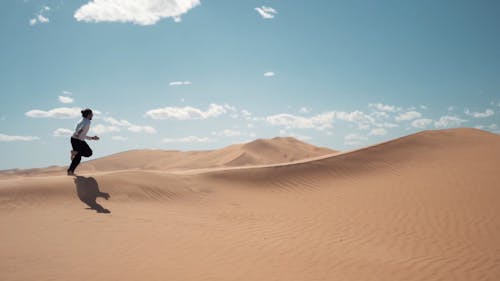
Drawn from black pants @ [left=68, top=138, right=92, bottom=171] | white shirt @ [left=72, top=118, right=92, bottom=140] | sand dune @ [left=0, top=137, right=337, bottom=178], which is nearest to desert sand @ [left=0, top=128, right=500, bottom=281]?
black pants @ [left=68, top=138, right=92, bottom=171]

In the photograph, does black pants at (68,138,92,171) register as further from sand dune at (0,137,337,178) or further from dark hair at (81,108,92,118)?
sand dune at (0,137,337,178)

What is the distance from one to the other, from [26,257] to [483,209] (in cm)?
1061

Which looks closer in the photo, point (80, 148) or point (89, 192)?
point (89, 192)

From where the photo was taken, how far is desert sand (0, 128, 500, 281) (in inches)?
202

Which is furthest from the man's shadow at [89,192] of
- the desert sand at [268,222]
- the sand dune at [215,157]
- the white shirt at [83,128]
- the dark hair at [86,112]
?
the sand dune at [215,157]

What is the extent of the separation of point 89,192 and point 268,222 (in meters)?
4.70

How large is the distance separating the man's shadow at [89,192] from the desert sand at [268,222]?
5 centimetres

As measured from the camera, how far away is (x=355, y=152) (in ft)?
51.6

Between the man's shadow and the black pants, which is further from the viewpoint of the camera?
the black pants

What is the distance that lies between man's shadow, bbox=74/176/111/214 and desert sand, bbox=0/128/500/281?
45 millimetres

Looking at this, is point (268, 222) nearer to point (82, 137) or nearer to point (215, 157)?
point (82, 137)

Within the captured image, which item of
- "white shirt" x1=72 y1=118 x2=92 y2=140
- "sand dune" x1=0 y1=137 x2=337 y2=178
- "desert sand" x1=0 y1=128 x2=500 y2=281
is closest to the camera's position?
"desert sand" x1=0 y1=128 x2=500 y2=281

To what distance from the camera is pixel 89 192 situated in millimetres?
8477

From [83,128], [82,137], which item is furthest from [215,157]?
[83,128]
